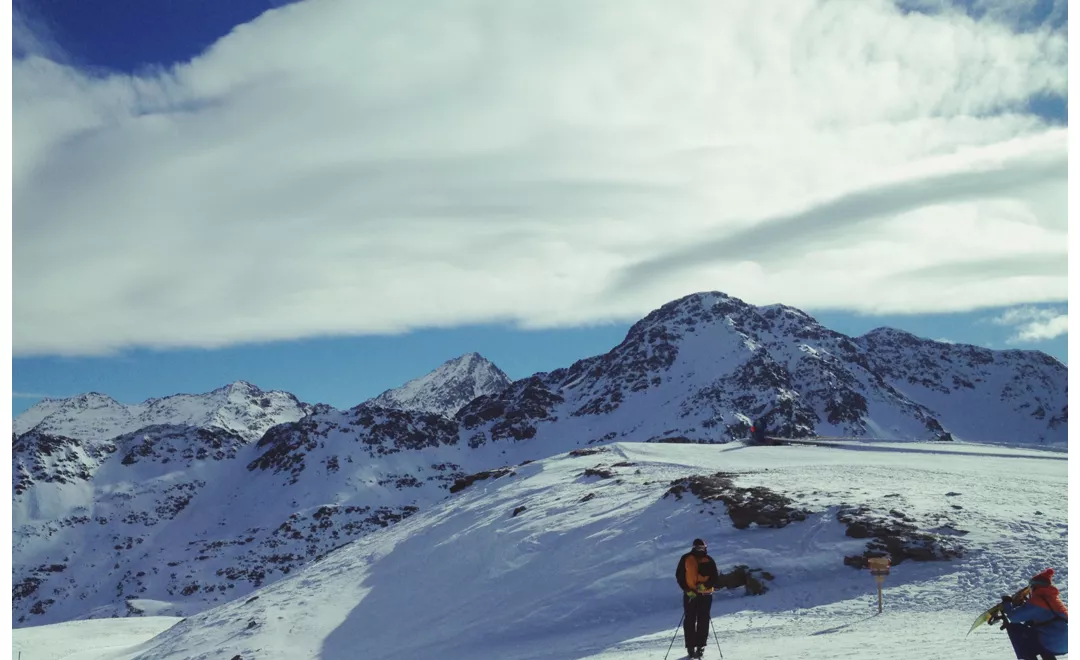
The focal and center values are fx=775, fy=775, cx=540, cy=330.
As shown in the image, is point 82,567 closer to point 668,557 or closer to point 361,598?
point 361,598

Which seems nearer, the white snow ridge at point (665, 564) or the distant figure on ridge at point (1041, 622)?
the distant figure on ridge at point (1041, 622)

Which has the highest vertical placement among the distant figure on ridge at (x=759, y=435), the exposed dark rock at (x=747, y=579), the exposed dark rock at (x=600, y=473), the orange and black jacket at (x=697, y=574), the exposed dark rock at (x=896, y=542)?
the distant figure on ridge at (x=759, y=435)

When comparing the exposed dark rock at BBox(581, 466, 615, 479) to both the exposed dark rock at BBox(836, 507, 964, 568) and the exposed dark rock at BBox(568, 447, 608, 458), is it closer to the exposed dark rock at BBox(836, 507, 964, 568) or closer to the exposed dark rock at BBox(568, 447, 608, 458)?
the exposed dark rock at BBox(568, 447, 608, 458)

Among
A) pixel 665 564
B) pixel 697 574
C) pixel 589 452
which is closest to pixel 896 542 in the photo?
pixel 665 564

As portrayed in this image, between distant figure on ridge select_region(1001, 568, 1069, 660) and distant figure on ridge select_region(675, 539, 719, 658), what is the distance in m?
4.70

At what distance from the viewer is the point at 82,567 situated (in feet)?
475

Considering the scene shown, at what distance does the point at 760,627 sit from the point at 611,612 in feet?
19.8

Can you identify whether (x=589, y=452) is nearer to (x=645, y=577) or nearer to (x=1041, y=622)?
(x=645, y=577)

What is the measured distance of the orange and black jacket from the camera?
1344 cm

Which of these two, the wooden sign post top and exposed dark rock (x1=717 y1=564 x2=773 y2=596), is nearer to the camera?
the wooden sign post top

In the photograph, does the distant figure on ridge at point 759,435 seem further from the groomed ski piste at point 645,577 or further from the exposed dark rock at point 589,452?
the groomed ski piste at point 645,577

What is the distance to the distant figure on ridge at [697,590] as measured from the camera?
529 inches

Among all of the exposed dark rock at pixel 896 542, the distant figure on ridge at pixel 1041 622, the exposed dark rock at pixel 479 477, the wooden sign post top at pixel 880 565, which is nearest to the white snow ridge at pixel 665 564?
the exposed dark rock at pixel 896 542

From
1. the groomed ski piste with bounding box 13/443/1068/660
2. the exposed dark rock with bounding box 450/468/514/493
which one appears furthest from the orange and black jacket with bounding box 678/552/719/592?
the exposed dark rock with bounding box 450/468/514/493
